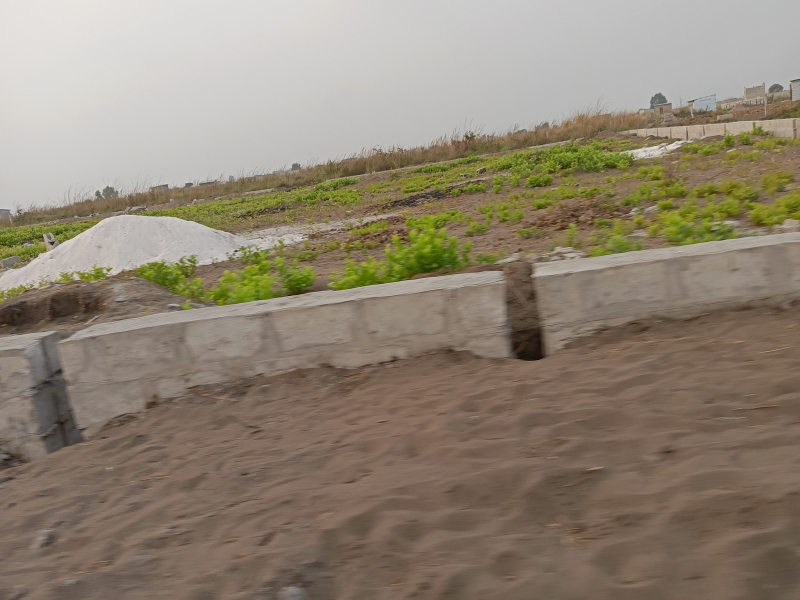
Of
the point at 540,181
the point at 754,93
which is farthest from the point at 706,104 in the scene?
the point at 540,181

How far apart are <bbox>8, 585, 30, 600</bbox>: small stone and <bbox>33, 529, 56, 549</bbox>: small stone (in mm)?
266

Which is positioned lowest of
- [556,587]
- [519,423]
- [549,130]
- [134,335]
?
[556,587]

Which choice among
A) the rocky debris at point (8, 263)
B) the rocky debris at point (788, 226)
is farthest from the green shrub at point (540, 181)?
the rocky debris at point (8, 263)

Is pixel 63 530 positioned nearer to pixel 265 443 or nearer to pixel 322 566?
pixel 265 443

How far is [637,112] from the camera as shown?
99.9 feet

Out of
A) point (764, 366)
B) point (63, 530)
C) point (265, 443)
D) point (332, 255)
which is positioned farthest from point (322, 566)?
point (332, 255)

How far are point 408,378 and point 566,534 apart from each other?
142 centimetres

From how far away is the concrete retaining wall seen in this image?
40.2 feet

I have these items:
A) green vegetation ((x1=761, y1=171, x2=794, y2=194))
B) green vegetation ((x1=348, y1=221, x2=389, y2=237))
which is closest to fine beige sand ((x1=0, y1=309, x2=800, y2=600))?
green vegetation ((x1=761, y1=171, x2=794, y2=194))

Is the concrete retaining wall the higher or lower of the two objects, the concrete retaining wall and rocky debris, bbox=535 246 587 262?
the higher

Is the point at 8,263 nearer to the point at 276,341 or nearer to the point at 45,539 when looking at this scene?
the point at 276,341

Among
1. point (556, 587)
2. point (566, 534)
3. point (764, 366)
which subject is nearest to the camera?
point (556, 587)

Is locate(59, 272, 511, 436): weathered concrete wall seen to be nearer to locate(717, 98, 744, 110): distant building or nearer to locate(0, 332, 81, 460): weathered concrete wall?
locate(0, 332, 81, 460): weathered concrete wall

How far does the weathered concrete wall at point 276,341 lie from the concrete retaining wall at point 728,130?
39.2 feet
